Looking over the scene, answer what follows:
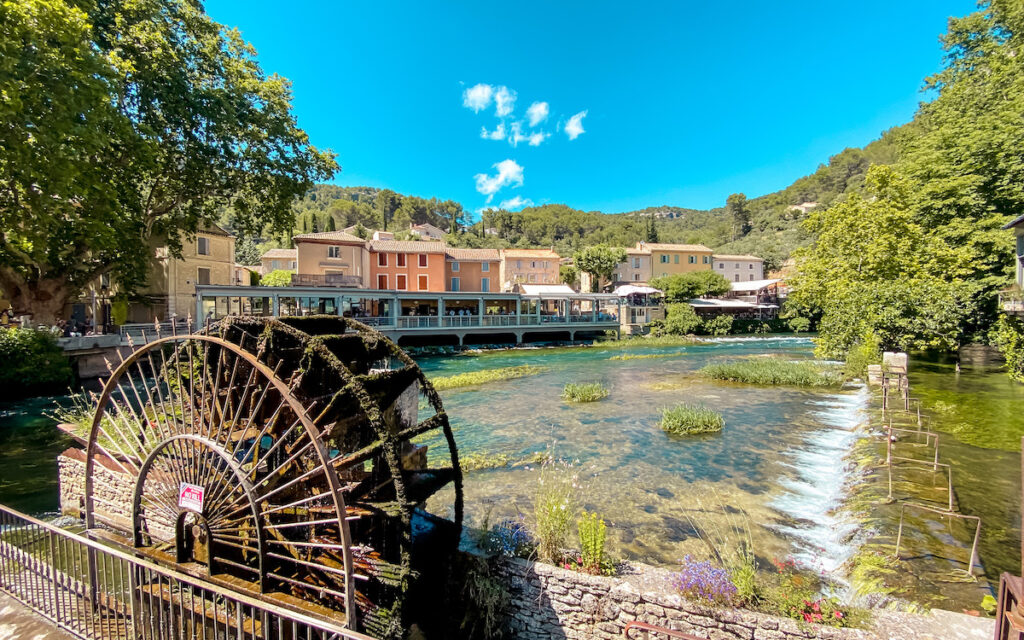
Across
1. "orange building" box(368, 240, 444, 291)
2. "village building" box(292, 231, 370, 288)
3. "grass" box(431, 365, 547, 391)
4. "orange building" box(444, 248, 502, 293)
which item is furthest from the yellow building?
"grass" box(431, 365, 547, 391)

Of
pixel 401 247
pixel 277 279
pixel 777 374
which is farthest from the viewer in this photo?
pixel 277 279

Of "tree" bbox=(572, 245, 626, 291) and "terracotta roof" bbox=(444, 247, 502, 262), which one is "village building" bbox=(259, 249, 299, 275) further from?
"tree" bbox=(572, 245, 626, 291)

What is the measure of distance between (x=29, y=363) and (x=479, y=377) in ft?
55.4

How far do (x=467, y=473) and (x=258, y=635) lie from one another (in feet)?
17.2

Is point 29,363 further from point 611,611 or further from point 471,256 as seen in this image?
point 471,256

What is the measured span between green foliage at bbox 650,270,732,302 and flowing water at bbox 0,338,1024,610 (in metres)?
26.9

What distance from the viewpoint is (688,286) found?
44.9m

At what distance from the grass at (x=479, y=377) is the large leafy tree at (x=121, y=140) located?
42.8 feet

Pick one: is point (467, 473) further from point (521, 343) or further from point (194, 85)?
point (521, 343)

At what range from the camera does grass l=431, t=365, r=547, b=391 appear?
763 inches

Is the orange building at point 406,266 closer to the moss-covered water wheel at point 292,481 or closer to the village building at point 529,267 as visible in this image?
the village building at point 529,267

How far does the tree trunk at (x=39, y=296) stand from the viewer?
62.1 feet

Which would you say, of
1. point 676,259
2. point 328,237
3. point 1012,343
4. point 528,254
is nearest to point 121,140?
point 328,237

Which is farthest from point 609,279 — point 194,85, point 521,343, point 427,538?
point 427,538
